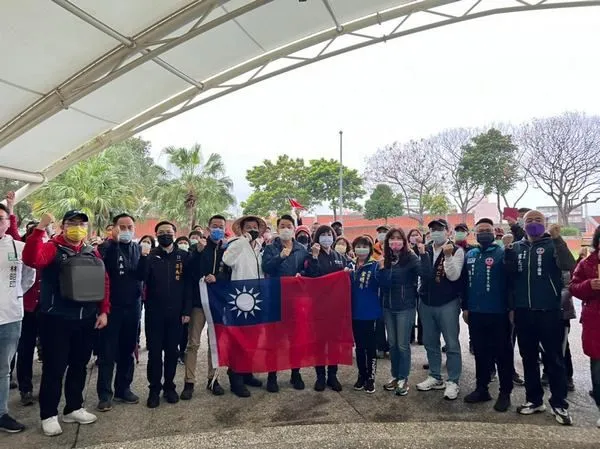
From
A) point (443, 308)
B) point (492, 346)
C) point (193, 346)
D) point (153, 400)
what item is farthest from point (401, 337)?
point (153, 400)

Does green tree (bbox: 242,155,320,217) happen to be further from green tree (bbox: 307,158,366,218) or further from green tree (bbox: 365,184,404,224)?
green tree (bbox: 365,184,404,224)

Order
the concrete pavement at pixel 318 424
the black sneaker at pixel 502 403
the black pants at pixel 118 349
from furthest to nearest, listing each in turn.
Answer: the black pants at pixel 118 349, the black sneaker at pixel 502 403, the concrete pavement at pixel 318 424

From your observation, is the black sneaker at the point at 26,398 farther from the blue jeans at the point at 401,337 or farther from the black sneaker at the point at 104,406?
the blue jeans at the point at 401,337

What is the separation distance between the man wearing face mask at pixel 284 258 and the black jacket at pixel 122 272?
140cm

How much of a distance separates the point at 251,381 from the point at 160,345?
1.17 m

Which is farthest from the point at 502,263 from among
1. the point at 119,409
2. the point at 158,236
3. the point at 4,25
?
the point at 4,25

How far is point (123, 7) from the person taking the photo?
247 inches

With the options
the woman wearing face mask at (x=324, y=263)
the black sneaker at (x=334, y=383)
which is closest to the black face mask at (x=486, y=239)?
the woman wearing face mask at (x=324, y=263)

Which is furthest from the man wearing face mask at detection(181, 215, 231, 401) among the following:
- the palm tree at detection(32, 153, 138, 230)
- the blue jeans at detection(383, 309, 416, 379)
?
the palm tree at detection(32, 153, 138, 230)

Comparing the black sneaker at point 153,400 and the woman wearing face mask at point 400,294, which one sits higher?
the woman wearing face mask at point 400,294

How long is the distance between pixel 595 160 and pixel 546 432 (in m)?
25.9

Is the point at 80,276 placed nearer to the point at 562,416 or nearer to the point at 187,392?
the point at 187,392

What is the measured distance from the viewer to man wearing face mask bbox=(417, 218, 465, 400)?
4336 mm

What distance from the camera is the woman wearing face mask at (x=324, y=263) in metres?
4.64
